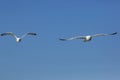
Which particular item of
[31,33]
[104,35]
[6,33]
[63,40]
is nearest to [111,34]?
[104,35]

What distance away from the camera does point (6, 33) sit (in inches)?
3964

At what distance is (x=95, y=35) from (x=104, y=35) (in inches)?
105

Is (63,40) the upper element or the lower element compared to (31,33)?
lower

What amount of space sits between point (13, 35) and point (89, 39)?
18.7 meters

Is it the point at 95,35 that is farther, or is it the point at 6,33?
the point at 6,33

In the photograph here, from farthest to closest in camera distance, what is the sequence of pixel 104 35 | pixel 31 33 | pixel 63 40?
1. pixel 31 33
2. pixel 104 35
3. pixel 63 40

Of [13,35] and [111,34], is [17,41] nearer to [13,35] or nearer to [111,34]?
[13,35]

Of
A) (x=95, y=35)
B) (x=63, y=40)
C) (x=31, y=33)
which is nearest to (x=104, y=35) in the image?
(x=95, y=35)

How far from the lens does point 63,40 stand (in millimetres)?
81875

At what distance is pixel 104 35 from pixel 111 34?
138 inches

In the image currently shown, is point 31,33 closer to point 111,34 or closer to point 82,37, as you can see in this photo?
point 82,37

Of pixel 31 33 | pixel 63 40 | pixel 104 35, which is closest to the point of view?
pixel 63 40

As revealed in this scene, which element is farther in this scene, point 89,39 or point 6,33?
point 6,33

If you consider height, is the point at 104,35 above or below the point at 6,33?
below
